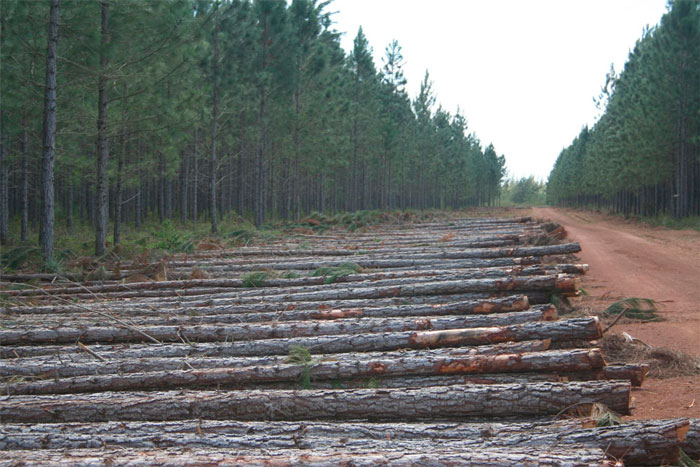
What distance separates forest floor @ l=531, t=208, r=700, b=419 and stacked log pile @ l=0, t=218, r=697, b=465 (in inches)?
32.5

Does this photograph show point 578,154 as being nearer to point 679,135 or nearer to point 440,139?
point 440,139

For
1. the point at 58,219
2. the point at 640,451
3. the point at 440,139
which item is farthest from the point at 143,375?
the point at 440,139

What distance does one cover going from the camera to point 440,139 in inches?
2063

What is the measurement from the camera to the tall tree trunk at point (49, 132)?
8805 mm

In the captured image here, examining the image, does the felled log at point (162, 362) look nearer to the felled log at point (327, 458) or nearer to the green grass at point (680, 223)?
the felled log at point (327, 458)

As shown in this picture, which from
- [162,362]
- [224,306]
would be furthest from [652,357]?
[162,362]

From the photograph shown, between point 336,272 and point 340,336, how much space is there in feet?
9.51

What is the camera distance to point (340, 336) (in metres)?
4.36

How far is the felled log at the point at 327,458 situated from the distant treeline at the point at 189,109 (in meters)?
7.81

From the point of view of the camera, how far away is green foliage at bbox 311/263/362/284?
7.09 metres

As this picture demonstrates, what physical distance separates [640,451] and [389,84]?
41.7 metres

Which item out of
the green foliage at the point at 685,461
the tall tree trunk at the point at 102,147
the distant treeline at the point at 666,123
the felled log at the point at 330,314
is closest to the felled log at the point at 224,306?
the felled log at the point at 330,314

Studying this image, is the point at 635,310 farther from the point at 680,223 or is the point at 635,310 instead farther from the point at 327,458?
A: the point at 680,223

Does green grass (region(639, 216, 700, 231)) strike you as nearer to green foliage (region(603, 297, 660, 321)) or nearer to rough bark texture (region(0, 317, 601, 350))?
green foliage (region(603, 297, 660, 321))
